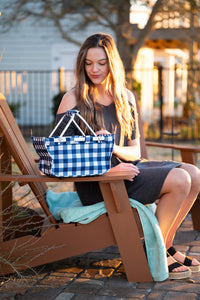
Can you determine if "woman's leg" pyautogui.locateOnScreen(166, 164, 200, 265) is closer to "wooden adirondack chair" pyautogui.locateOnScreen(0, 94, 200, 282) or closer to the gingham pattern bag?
"wooden adirondack chair" pyautogui.locateOnScreen(0, 94, 200, 282)

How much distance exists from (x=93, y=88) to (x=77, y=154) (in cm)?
80

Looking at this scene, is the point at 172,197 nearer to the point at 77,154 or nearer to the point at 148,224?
the point at 148,224

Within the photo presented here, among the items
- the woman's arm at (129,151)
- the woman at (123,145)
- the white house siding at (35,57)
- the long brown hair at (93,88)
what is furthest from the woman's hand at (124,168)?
the white house siding at (35,57)

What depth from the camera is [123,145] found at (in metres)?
3.29

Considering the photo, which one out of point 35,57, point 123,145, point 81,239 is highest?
point 35,57

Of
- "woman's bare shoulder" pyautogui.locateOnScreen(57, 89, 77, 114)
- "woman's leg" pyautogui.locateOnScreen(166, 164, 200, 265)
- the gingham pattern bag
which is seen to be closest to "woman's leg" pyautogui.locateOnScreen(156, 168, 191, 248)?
"woman's leg" pyautogui.locateOnScreen(166, 164, 200, 265)

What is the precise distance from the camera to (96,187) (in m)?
3.00

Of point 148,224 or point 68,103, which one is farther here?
point 68,103

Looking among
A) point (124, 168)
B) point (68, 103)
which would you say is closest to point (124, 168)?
point (124, 168)

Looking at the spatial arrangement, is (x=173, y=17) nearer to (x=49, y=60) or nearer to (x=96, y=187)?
(x=49, y=60)

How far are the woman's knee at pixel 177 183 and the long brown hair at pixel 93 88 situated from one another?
493 mm

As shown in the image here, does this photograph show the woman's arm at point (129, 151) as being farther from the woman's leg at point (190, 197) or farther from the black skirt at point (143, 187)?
the woman's leg at point (190, 197)

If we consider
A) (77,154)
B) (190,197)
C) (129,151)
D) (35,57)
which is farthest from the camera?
(35,57)

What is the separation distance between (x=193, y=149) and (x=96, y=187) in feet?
3.97
